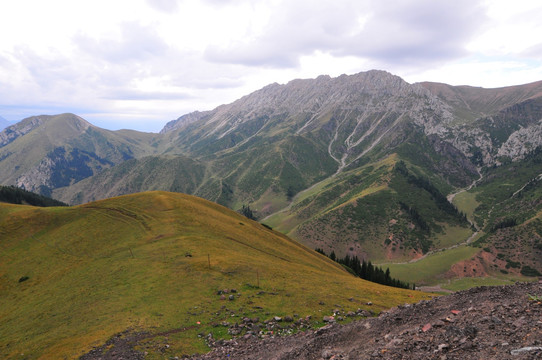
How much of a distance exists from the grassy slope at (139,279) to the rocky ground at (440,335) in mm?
9928

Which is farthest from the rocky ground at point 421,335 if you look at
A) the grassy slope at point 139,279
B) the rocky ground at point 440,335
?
the grassy slope at point 139,279

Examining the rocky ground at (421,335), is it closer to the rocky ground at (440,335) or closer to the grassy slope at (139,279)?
the rocky ground at (440,335)

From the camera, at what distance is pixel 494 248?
187 m

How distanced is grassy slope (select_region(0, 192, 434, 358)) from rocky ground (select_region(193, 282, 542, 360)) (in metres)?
9.93

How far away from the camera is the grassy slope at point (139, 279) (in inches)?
1422

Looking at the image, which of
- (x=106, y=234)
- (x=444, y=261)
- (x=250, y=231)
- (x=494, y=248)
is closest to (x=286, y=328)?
(x=250, y=231)

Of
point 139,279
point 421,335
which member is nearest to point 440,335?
point 421,335

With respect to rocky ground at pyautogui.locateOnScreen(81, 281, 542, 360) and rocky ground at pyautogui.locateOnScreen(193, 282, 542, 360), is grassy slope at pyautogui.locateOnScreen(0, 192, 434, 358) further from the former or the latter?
rocky ground at pyautogui.locateOnScreen(193, 282, 542, 360)

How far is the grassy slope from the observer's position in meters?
36.1

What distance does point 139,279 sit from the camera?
4906 centimetres

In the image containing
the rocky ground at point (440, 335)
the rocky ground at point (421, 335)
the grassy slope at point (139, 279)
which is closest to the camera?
the rocky ground at point (440, 335)

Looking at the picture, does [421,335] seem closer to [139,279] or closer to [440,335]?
[440,335]

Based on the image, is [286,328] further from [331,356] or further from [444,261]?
[444,261]

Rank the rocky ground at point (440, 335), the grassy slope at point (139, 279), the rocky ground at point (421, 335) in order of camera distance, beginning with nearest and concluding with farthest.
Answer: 1. the rocky ground at point (440, 335)
2. the rocky ground at point (421, 335)
3. the grassy slope at point (139, 279)
